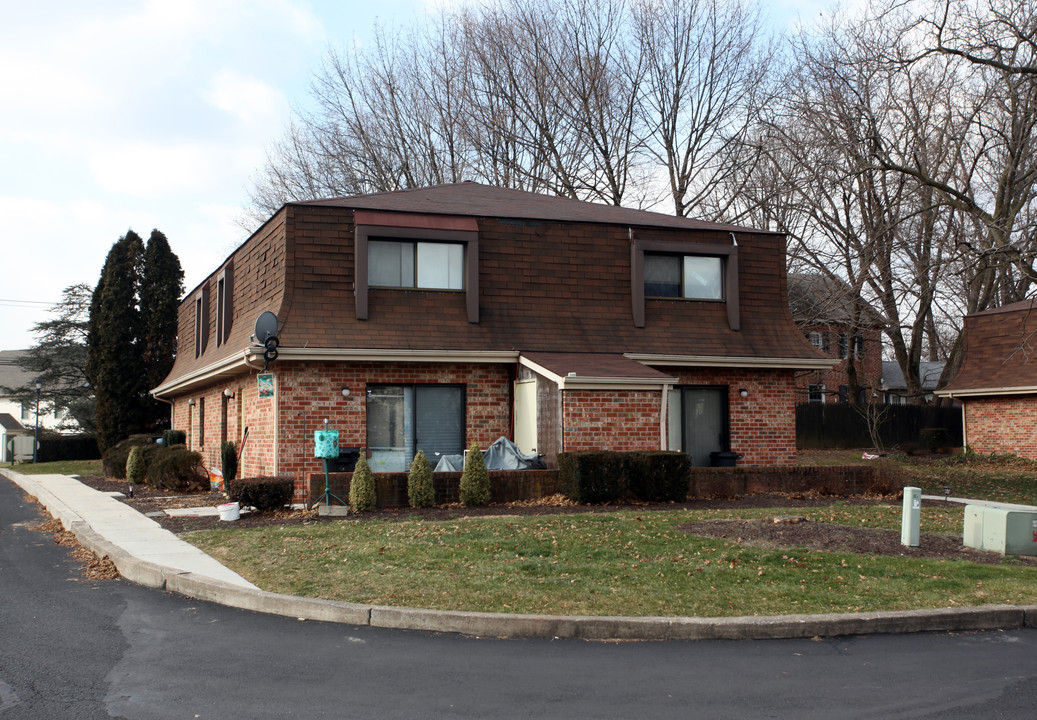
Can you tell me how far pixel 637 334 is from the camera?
749 inches

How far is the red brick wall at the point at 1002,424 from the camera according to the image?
27422 millimetres

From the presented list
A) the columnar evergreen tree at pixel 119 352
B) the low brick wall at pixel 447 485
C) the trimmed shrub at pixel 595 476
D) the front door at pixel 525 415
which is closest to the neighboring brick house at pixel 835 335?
the front door at pixel 525 415

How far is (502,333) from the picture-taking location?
1805 centimetres

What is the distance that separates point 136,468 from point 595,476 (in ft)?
43.5

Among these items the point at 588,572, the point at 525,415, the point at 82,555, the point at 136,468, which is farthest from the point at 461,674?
the point at 136,468

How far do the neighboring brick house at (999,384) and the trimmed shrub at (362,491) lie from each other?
2115 centimetres

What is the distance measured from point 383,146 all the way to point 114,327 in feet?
41.7

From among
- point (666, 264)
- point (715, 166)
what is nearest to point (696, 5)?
point (715, 166)

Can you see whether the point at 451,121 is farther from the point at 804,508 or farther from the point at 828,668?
the point at 828,668

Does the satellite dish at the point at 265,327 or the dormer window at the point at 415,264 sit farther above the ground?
the dormer window at the point at 415,264

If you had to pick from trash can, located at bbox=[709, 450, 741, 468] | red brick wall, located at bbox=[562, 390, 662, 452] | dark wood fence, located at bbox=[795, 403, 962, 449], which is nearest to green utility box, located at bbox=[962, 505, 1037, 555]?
red brick wall, located at bbox=[562, 390, 662, 452]

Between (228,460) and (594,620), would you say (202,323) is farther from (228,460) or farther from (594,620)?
(594,620)

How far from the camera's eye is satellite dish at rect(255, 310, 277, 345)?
15.7m

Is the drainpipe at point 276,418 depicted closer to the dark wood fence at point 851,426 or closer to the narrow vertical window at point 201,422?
the narrow vertical window at point 201,422
